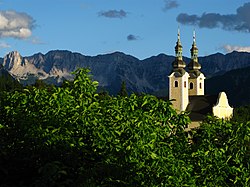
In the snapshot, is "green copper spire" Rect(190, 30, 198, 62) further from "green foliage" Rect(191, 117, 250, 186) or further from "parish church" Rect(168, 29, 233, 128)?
"green foliage" Rect(191, 117, 250, 186)

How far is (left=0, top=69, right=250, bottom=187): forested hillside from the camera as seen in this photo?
1366 centimetres

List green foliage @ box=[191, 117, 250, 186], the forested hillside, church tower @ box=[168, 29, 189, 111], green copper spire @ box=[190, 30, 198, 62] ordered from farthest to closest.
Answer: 1. green copper spire @ box=[190, 30, 198, 62]
2. church tower @ box=[168, 29, 189, 111]
3. green foliage @ box=[191, 117, 250, 186]
4. the forested hillside

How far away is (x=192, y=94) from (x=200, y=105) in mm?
8669

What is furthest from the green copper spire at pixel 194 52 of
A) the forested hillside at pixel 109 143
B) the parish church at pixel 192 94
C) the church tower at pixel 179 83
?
the forested hillside at pixel 109 143

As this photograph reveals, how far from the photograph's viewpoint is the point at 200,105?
89.6 meters

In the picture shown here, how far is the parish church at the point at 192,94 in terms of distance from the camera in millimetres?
88000

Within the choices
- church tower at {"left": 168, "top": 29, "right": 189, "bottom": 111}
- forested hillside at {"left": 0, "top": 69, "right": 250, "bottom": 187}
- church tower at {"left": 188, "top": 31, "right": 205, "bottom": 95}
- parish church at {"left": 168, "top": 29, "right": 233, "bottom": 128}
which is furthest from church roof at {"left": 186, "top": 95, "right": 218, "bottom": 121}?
forested hillside at {"left": 0, "top": 69, "right": 250, "bottom": 187}

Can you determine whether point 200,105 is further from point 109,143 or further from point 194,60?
point 109,143

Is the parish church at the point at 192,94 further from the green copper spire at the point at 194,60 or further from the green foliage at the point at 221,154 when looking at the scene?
the green foliage at the point at 221,154

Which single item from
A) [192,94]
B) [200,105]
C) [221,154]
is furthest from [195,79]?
[221,154]

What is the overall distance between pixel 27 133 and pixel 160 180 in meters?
4.49

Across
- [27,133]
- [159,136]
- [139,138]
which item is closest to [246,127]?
[159,136]

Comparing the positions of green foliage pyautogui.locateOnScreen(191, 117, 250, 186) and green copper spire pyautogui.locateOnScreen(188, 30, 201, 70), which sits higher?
green copper spire pyautogui.locateOnScreen(188, 30, 201, 70)

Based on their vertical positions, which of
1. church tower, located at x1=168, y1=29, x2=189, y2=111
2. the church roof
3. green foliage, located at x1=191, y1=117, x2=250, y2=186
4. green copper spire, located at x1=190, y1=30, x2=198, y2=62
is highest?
green copper spire, located at x1=190, y1=30, x2=198, y2=62
